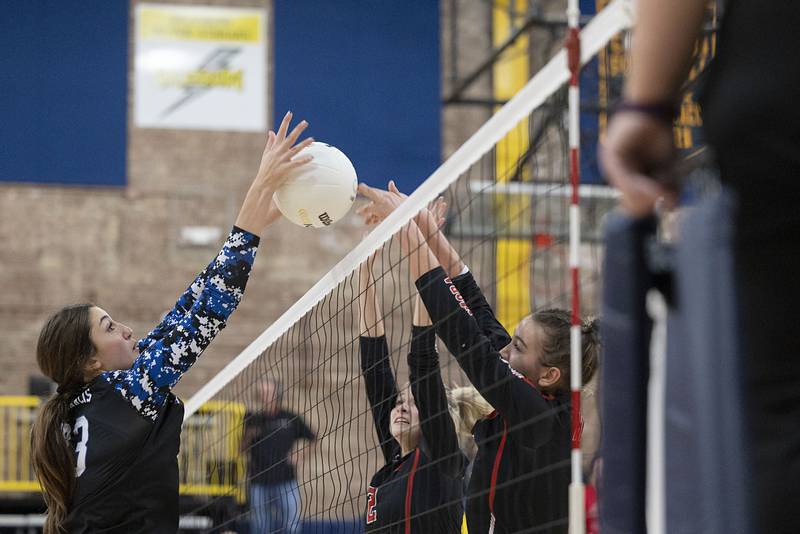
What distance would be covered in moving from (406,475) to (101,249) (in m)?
10.3

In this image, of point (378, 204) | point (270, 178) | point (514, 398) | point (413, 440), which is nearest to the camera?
point (514, 398)

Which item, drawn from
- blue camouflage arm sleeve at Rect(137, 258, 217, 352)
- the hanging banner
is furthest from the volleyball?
the hanging banner

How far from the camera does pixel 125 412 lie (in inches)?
144

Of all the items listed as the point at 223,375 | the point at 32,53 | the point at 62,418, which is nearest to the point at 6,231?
the point at 32,53

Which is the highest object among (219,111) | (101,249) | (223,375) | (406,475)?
(219,111)

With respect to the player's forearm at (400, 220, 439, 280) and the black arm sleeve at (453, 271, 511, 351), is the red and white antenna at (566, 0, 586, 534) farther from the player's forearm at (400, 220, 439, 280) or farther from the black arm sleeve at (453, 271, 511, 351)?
the black arm sleeve at (453, 271, 511, 351)

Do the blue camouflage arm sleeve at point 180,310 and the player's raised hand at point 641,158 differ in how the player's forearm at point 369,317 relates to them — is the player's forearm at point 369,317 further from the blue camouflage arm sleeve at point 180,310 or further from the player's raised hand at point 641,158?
the player's raised hand at point 641,158

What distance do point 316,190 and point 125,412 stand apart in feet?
3.06

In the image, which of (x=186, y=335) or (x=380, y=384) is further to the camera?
(x=380, y=384)

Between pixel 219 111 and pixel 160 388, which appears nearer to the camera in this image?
pixel 160 388

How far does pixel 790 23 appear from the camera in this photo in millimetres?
1385

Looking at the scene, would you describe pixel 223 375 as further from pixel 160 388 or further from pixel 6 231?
pixel 6 231

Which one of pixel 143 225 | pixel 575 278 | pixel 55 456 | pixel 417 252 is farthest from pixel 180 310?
pixel 143 225

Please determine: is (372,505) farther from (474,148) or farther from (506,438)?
(474,148)
